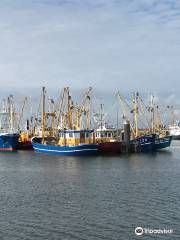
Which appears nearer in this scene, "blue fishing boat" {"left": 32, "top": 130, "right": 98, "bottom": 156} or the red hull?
"blue fishing boat" {"left": 32, "top": 130, "right": 98, "bottom": 156}

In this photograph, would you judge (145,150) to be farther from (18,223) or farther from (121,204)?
(18,223)

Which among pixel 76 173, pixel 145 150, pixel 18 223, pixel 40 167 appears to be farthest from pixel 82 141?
pixel 18 223

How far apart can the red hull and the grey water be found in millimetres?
28045

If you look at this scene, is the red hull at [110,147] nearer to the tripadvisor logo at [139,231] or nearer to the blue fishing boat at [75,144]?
the blue fishing boat at [75,144]

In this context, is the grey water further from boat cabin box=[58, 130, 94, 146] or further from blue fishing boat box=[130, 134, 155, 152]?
blue fishing boat box=[130, 134, 155, 152]

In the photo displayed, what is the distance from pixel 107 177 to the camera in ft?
197

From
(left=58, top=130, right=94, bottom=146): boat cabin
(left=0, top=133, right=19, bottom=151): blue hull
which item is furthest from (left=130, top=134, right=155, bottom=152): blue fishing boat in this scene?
(left=0, top=133, right=19, bottom=151): blue hull

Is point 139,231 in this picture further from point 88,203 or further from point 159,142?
point 159,142

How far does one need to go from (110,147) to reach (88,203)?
187 feet

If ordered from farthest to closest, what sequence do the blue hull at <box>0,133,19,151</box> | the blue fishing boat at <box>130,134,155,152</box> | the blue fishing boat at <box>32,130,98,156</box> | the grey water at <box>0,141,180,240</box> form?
the blue hull at <box>0,133,19,151</box> → the blue fishing boat at <box>130,134,155,152</box> → the blue fishing boat at <box>32,130,98,156</box> → the grey water at <box>0,141,180,240</box>

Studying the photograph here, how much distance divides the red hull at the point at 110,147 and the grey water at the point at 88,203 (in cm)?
2804

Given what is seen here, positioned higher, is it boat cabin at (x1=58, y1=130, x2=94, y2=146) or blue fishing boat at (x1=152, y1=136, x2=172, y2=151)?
boat cabin at (x1=58, y1=130, x2=94, y2=146)

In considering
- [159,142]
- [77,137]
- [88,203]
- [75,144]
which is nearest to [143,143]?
[159,142]

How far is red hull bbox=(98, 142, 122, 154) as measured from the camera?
98250 millimetres
